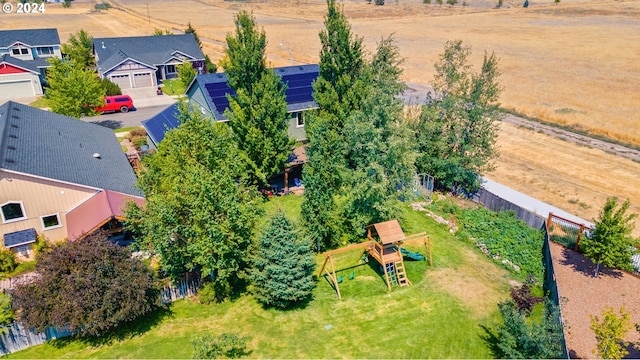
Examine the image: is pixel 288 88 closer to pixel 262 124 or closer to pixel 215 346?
pixel 262 124

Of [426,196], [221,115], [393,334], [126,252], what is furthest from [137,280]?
[426,196]

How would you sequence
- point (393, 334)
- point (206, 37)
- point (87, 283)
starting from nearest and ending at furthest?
1. point (87, 283)
2. point (393, 334)
3. point (206, 37)

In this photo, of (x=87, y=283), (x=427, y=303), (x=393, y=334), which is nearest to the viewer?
(x=87, y=283)

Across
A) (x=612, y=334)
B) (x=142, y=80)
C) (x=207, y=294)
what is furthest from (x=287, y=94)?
(x=142, y=80)

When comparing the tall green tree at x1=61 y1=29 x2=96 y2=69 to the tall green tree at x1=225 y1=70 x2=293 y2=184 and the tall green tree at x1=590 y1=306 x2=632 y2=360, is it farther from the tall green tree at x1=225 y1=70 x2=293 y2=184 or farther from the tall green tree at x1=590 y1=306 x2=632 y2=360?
the tall green tree at x1=590 y1=306 x2=632 y2=360

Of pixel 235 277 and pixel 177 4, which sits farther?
pixel 177 4

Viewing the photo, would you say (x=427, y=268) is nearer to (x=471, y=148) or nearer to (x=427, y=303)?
(x=427, y=303)

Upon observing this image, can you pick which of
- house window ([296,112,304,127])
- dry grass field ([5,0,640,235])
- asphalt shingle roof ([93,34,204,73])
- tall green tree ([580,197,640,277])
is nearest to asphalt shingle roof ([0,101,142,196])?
house window ([296,112,304,127])
